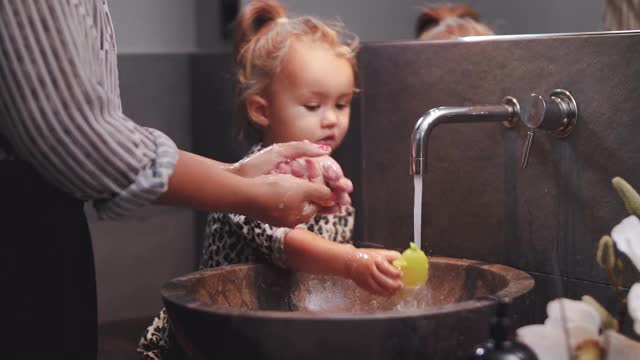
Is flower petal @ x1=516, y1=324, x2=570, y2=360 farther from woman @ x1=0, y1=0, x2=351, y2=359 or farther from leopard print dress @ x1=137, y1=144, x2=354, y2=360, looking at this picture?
leopard print dress @ x1=137, y1=144, x2=354, y2=360

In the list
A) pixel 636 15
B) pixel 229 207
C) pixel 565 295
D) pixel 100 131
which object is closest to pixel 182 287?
pixel 229 207

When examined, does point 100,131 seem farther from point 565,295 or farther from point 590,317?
point 565,295

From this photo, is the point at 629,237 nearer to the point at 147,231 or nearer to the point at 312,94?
the point at 312,94

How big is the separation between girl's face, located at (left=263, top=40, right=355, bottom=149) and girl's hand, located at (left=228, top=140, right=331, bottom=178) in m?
0.36

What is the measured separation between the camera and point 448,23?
7.22ft

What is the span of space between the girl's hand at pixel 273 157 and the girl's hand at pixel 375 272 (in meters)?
0.17

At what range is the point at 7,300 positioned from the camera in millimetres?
1039

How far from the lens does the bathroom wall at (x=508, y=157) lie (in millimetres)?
1377

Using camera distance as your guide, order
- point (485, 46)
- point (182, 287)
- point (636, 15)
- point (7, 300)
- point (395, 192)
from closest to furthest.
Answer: point (7, 300)
point (182, 287)
point (485, 46)
point (636, 15)
point (395, 192)

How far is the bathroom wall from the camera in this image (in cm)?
138

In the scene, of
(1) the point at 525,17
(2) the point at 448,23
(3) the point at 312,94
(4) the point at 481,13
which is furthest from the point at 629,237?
(4) the point at 481,13

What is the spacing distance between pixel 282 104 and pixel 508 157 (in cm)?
43

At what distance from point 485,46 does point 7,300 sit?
0.91 m

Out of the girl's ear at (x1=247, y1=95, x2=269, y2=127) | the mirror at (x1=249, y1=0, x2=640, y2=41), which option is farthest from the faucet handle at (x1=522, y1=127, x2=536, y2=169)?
the mirror at (x1=249, y1=0, x2=640, y2=41)
